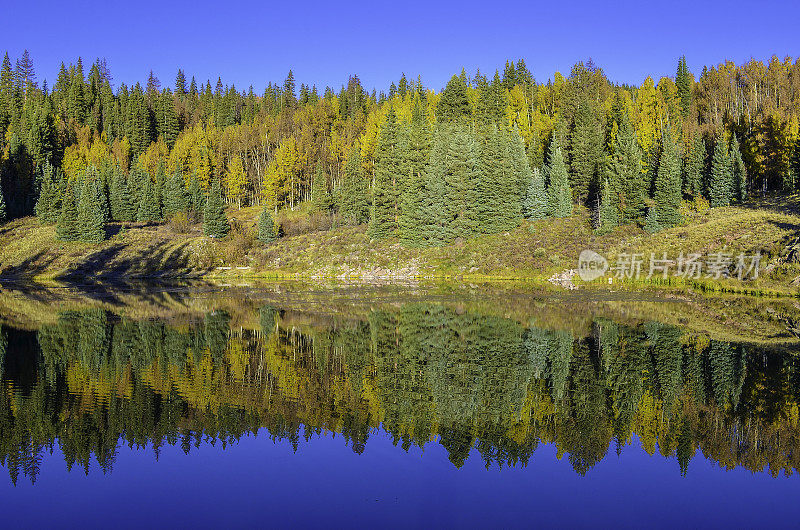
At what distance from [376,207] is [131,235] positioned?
110ft

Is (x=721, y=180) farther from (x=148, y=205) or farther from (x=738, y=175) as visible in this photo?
(x=148, y=205)

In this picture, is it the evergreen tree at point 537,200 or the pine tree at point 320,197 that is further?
the pine tree at point 320,197

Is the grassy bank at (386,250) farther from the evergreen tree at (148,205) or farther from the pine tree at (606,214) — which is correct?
the evergreen tree at (148,205)

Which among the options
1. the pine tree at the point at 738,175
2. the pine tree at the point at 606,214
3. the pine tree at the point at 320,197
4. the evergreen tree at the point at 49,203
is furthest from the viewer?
the evergreen tree at the point at 49,203

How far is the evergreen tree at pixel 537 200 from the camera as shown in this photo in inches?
2687

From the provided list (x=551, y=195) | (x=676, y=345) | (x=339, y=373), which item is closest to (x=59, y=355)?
(x=339, y=373)

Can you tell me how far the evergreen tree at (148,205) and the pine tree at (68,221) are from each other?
12558mm

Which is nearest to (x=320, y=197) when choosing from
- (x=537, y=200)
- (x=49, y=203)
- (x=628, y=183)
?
(x=537, y=200)

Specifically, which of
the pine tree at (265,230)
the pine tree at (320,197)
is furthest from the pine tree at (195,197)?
the pine tree at (265,230)

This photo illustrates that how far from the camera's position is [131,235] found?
7894 cm

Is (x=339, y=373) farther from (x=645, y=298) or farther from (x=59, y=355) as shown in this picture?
(x=645, y=298)

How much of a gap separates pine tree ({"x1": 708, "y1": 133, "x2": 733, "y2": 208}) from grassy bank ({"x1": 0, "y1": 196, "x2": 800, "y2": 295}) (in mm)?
2164

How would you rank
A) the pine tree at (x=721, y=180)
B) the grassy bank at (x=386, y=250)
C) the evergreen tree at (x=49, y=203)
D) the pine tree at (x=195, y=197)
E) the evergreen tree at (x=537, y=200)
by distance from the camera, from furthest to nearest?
the pine tree at (x=195, y=197), the evergreen tree at (x=49, y=203), the evergreen tree at (x=537, y=200), the pine tree at (x=721, y=180), the grassy bank at (x=386, y=250)

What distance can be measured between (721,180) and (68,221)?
76.3m
